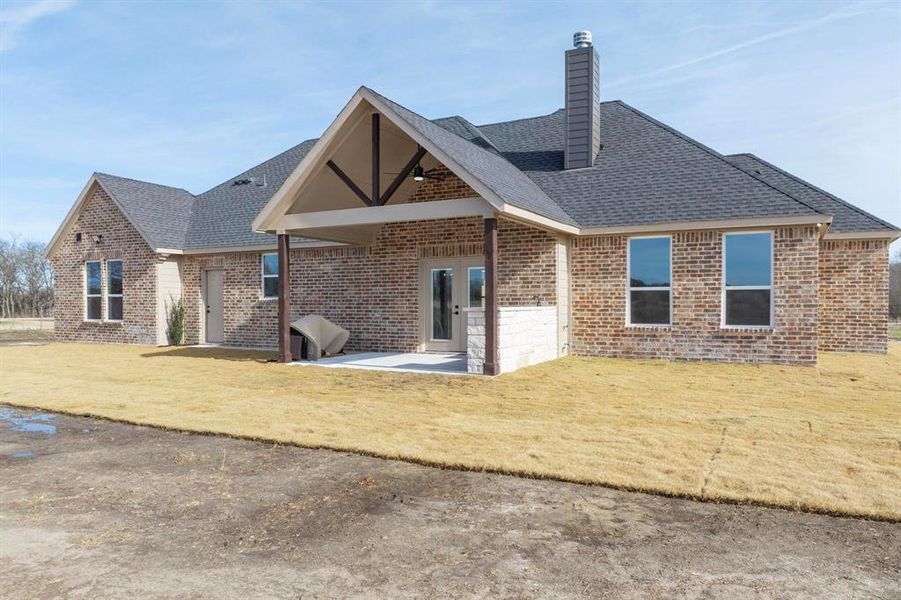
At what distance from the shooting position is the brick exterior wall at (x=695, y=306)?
12.4 m

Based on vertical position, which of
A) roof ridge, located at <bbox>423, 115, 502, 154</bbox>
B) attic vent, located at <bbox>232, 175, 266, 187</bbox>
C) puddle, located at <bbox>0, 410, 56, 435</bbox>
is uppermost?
roof ridge, located at <bbox>423, 115, 502, 154</bbox>

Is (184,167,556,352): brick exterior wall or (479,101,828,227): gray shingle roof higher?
(479,101,828,227): gray shingle roof

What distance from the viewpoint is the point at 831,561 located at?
3.55 meters

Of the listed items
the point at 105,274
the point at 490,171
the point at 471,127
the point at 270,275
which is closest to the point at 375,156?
the point at 490,171

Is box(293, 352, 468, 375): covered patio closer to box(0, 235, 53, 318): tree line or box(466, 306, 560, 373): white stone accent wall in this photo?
box(466, 306, 560, 373): white stone accent wall

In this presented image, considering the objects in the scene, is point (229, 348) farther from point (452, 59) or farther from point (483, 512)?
point (483, 512)

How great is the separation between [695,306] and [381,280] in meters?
7.63

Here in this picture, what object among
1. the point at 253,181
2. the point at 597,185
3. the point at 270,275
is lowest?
the point at 270,275

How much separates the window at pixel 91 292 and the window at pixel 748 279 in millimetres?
19584

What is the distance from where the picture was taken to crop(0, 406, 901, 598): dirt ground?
327 cm

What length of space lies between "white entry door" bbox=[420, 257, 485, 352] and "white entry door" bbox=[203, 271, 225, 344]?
754 centimetres

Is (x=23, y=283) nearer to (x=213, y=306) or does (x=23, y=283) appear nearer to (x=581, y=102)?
(x=213, y=306)

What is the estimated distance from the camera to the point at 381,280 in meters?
15.8

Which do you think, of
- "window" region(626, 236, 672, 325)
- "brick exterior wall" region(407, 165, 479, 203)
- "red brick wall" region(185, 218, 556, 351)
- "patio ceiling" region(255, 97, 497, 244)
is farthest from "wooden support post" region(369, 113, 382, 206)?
"window" region(626, 236, 672, 325)
